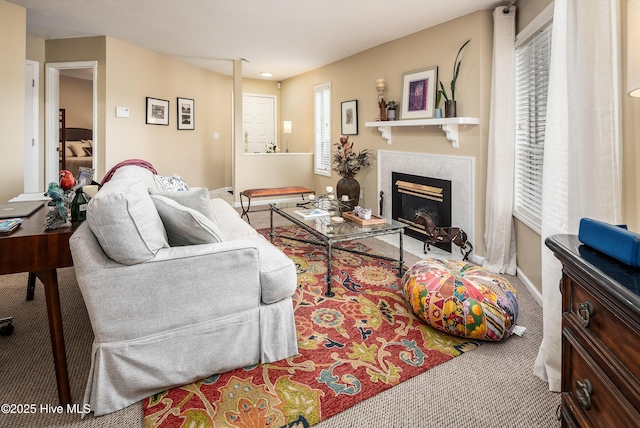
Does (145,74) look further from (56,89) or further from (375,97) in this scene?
(375,97)

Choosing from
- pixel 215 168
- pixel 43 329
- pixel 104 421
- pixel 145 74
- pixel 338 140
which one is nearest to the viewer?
pixel 104 421

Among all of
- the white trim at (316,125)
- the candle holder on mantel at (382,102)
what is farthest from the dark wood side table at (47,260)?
the white trim at (316,125)

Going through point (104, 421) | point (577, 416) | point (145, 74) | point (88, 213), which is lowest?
point (104, 421)

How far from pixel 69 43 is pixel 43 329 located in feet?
14.6

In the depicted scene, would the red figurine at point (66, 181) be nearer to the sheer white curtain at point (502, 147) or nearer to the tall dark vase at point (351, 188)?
the sheer white curtain at point (502, 147)

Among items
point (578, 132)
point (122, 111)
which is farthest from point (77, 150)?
point (578, 132)

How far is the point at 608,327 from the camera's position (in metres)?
0.88

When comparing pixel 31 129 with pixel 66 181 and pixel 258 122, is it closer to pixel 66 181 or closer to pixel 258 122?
pixel 258 122

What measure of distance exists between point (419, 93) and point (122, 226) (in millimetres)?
3617

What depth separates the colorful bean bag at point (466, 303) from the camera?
205cm

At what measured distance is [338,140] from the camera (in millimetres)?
6023

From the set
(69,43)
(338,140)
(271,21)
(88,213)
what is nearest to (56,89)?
(69,43)

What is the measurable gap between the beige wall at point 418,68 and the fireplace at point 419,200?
0.35 m

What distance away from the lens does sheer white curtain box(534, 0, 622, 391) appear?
55.5 inches
